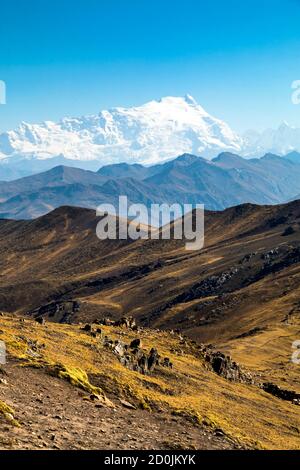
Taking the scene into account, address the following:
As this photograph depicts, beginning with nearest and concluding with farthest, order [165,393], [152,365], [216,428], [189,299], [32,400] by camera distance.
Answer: [32,400]
[216,428]
[165,393]
[152,365]
[189,299]

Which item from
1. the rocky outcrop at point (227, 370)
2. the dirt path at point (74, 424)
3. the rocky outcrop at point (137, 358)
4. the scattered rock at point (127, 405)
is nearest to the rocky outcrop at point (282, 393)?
the rocky outcrop at point (227, 370)

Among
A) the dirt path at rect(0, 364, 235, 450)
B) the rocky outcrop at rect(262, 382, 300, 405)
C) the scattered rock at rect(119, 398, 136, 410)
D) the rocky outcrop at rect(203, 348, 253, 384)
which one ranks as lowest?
the rocky outcrop at rect(262, 382, 300, 405)

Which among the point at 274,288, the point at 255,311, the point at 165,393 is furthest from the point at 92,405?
the point at 274,288

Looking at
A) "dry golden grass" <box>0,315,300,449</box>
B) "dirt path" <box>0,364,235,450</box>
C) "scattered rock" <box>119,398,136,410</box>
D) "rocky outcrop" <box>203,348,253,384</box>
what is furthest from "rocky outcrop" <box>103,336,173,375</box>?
"scattered rock" <box>119,398,136,410</box>

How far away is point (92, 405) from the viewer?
3152 centimetres

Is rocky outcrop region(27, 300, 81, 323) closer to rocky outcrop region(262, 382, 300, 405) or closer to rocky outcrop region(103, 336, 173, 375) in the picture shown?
rocky outcrop region(262, 382, 300, 405)

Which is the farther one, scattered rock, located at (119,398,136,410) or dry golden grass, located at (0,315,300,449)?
dry golden grass, located at (0,315,300,449)

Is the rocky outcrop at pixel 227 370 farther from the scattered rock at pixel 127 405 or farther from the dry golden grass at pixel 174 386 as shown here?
the scattered rock at pixel 127 405

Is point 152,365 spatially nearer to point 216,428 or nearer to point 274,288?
point 216,428

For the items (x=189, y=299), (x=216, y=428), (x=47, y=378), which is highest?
(x=47, y=378)

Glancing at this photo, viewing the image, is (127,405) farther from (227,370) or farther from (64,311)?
(64,311)

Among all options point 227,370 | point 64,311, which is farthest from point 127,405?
point 64,311

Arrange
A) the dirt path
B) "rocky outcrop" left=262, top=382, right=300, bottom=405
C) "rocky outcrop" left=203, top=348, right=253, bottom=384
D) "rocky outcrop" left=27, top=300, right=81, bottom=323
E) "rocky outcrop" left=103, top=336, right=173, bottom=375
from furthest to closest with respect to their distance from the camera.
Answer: "rocky outcrop" left=27, top=300, right=81, bottom=323 → "rocky outcrop" left=203, top=348, right=253, bottom=384 → "rocky outcrop" left=262, top=382, right=300, bottom=405 → "rocky outcrop" left=103, top=336, right=173, bottom=375 → the dirt path
